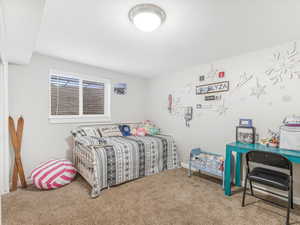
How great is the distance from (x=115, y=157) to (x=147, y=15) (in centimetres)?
199

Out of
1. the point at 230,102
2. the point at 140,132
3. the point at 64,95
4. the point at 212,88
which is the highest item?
the point at 212,88

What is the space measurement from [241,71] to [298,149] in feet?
4.43

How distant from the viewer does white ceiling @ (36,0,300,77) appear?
142 cm

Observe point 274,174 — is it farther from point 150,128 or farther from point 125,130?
point 125,130

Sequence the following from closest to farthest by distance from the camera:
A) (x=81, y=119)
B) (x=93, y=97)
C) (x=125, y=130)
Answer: (x=81, y=119) < (x=93, y=97) < (x=125, y=130)

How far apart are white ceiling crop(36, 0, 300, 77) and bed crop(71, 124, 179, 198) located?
150 cm

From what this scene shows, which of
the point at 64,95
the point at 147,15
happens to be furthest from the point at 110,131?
the point at 147,15

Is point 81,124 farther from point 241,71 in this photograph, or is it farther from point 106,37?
point 241,71

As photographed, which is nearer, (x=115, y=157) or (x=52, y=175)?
(x=52, y=175)

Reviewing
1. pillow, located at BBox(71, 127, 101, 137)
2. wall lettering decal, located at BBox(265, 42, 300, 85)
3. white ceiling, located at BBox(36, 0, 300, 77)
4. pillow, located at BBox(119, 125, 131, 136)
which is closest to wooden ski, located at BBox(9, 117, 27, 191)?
pillow, located at BBox(71, 127, 101, 137)

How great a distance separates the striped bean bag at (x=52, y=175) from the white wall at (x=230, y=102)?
2224mm

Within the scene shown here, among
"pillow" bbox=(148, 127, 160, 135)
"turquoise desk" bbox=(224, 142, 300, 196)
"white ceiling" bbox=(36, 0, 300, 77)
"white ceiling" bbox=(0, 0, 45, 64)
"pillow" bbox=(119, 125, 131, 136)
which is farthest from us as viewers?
"pillow" bbox=(148, 127, 160, 135)

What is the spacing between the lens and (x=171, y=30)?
1.82m

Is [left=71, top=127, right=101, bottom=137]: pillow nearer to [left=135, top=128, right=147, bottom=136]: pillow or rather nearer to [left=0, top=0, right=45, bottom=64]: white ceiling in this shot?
[left=135, top=128, right=147, bottom=136]: pillow
